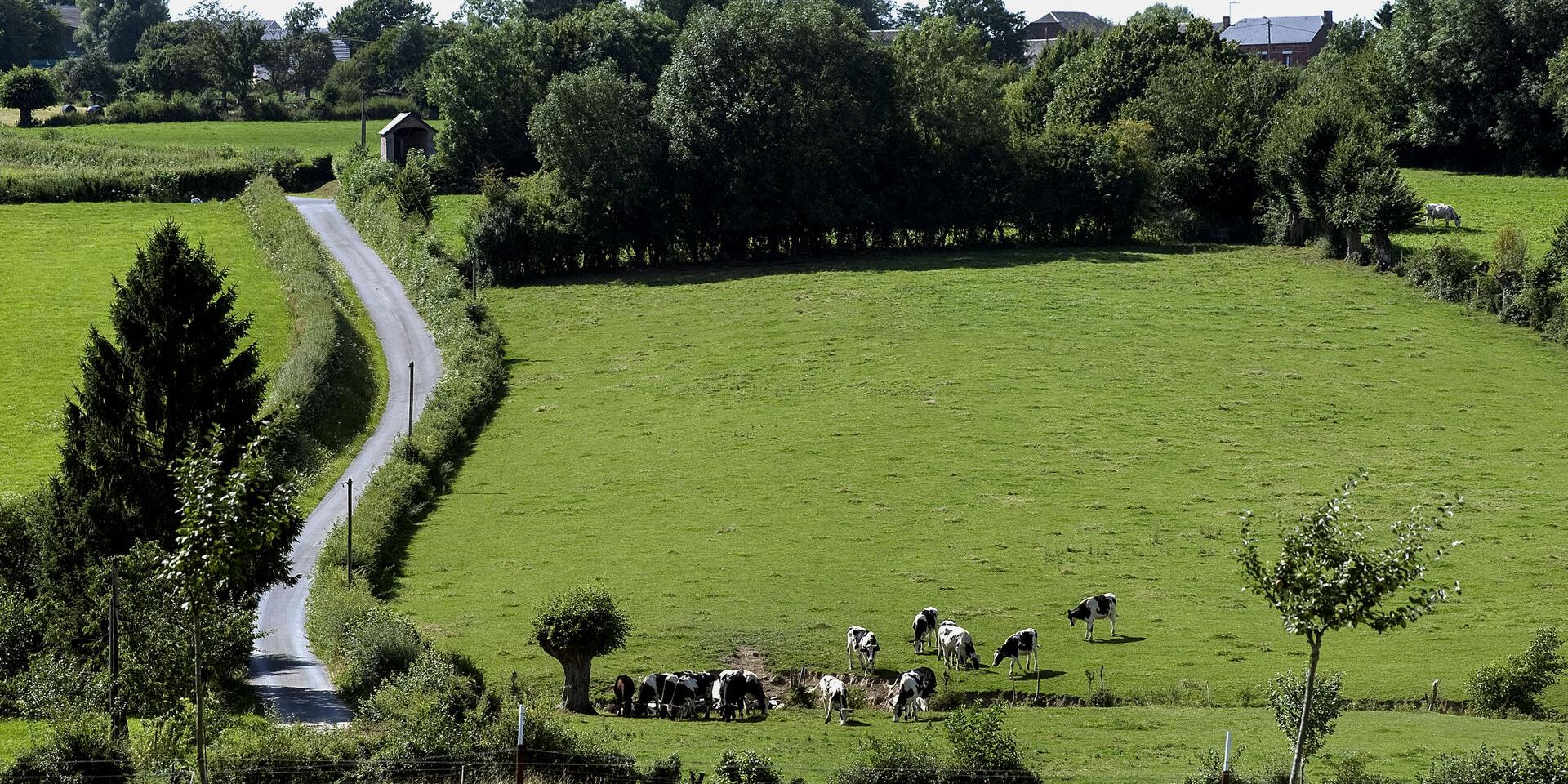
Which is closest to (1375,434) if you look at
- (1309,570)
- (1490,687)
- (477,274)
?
(1490,687)

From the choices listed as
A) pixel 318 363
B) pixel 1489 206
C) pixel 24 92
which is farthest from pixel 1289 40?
pixel 318 363

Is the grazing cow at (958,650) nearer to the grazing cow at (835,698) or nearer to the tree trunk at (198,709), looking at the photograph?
the grazing cow at (835,698)

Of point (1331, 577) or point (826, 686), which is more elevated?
point (1331, 577)

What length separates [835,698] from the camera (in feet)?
108

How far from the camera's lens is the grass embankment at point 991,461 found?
124 feet

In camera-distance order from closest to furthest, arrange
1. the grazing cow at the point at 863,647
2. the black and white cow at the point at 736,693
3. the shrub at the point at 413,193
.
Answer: the black and white cow at the point at 736,693 < the grazing cow at the point at 863,647 < the shrub at the point at 413,193

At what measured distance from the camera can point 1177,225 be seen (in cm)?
9300

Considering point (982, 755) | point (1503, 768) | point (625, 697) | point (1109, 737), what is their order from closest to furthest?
point (1503, 768), point (982, 755), point (1109, 737), point (625, 697)

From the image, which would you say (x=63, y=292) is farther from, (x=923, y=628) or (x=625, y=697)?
(x=923, y=628)

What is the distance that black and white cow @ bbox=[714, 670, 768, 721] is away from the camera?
33.1 metres

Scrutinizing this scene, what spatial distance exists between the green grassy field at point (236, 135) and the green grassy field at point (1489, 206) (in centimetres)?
8563

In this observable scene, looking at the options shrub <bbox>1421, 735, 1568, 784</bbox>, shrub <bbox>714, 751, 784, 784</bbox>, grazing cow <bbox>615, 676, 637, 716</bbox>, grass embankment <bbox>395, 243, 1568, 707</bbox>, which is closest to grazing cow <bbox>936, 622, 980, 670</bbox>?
grass embankment <bbox>395, 243, 1568, 707</bbox>

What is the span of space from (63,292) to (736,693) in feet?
195

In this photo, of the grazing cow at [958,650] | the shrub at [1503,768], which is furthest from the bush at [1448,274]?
the shrub at [1503,768]
